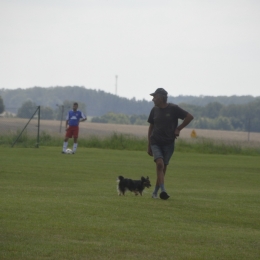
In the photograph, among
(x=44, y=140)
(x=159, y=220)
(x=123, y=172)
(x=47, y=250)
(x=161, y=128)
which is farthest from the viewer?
(x=44, y=140)

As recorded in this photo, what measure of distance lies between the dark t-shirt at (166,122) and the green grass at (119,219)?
1134 mm

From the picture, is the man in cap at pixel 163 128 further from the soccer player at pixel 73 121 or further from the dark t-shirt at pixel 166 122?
the soccer player at pixel 73 121

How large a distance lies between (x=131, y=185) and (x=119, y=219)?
3.91 m

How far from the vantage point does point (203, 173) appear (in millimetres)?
25250

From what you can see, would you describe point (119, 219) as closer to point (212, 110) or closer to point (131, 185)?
point (131, 185)

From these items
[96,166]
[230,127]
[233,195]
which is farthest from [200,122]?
[233,195]

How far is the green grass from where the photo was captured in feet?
30.6

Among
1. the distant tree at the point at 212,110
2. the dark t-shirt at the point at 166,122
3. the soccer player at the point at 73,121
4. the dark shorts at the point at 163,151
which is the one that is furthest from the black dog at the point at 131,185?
the distant tree at the point at 212,110

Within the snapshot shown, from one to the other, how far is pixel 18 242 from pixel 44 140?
3282 cm

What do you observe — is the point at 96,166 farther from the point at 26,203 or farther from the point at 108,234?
the point at 108,234

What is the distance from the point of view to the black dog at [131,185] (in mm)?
15703

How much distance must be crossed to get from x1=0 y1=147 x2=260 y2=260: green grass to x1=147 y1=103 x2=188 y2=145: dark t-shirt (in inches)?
44.7

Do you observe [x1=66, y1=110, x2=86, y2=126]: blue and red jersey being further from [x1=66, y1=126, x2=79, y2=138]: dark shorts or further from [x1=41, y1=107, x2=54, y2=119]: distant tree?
[x1=41, y1=107, x2=54, y2=119]: distant tree

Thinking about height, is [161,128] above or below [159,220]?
above
